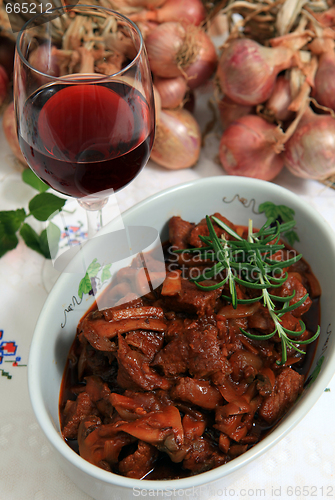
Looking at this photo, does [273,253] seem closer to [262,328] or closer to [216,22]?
[262,328]

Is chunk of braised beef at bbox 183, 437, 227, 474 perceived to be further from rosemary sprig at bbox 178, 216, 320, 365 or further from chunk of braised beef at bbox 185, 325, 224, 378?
rosemary sprig at bbox 178, 216, 320, 365

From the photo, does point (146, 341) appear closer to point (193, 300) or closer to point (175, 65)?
point (193, 300)

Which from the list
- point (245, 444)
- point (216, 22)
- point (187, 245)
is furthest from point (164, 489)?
point (216, 22)

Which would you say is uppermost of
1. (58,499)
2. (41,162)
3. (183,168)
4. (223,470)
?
(41,162)

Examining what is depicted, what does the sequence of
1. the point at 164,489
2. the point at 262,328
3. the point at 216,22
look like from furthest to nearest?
the point at 216,22, the point at 262,328, the point at 164,489

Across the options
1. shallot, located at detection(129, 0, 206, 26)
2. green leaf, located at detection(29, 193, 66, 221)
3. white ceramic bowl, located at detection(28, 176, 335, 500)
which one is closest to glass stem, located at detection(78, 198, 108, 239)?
white ceramic bowl, located at detection(28, 176, 335, 500)

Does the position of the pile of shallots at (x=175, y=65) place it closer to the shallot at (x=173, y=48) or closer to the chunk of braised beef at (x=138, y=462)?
the shallot at (x=173, y=48)
